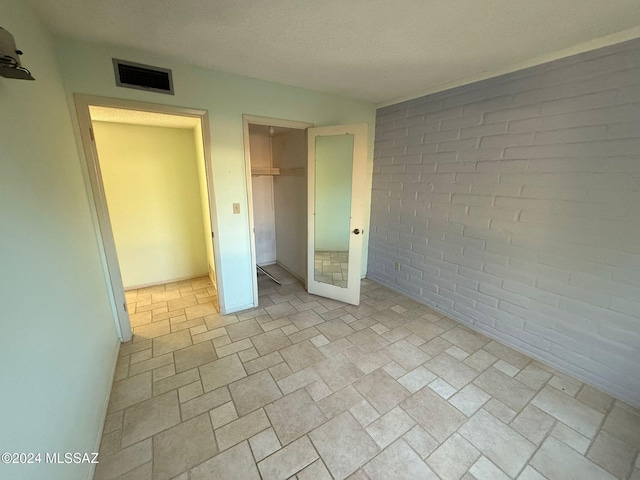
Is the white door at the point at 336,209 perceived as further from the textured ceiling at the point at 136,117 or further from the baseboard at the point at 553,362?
the textured ceiling at the point at 136,117

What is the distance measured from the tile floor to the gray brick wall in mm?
967

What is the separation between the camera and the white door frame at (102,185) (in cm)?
199

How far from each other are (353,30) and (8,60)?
5.70ft

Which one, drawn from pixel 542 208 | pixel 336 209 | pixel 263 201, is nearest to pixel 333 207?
pixel 336 209

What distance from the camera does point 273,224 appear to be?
15.1 feet

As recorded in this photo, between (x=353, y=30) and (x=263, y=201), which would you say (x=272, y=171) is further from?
(x=353, y=30)

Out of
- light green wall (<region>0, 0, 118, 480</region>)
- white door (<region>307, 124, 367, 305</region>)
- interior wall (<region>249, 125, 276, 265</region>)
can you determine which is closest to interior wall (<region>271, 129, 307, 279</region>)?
interior wall (<region>249, 125, 276, 265</region>)

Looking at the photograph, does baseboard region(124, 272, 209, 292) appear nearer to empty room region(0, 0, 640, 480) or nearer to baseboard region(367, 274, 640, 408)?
empty room region(0, 0, 640, 480)

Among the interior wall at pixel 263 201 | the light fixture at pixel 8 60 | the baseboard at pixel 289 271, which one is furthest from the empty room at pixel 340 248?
the interior wall at pixel 263 201

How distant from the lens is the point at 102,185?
2.16m

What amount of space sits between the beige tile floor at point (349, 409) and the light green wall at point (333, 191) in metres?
1.07

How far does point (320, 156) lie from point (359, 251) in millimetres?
1245

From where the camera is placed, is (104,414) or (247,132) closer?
(104,414)

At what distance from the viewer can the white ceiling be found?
144 centimetres
